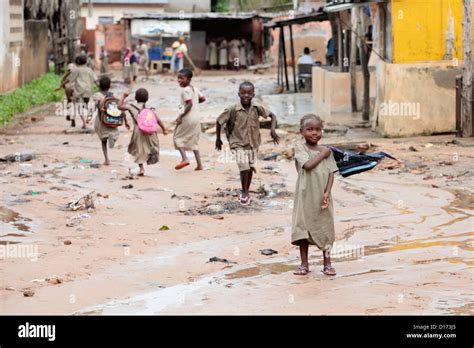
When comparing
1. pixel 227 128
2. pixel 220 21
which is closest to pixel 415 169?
pixel 227 128

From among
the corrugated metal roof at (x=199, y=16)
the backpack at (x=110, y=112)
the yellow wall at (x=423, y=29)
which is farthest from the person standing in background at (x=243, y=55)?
the backpack at (x=110, y=112)

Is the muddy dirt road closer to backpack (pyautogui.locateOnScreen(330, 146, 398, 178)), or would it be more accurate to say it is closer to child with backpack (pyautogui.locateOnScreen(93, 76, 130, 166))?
child with backpack (pyautogui.locateOnScreen(93, 76, 130, 166))

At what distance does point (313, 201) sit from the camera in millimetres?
8367

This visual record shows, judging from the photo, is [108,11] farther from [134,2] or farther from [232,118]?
[232,118]

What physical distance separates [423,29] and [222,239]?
→ 354 inches

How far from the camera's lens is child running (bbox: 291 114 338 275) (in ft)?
27.3

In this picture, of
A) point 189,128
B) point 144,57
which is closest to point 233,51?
point 144,57

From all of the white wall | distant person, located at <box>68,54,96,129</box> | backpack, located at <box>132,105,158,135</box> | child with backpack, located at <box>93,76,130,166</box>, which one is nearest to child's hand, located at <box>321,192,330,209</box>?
backpack, located at <box>132,105,158,135</box>

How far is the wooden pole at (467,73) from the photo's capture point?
16.6 metres

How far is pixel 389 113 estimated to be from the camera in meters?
17.6

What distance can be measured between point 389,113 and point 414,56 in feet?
3.81
